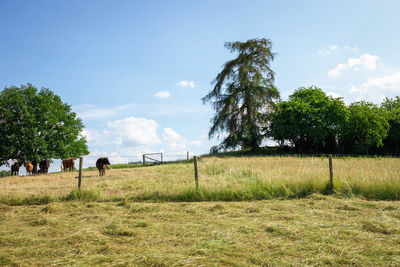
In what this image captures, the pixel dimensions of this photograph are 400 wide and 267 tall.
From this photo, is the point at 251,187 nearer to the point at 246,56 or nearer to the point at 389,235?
the point at 389,235

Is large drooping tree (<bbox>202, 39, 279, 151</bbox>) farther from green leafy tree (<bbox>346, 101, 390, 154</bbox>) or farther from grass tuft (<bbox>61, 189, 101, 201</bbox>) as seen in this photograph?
grass tuft (<bbox>61, 189, 101, 201</bbox>)

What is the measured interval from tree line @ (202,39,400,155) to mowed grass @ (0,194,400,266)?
22.0 meters

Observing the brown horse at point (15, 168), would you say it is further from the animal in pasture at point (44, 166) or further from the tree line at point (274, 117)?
the tree line at point (274, 117)

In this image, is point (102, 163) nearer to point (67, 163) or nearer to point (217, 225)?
point (67, 163)

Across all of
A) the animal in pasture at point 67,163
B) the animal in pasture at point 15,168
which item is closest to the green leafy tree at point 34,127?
the animal in pasture at point 15,168

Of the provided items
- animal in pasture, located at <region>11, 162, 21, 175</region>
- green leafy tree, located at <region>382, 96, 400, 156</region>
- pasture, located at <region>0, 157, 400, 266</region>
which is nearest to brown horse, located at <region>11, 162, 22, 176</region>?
animal in pasture, located at <region>11, 162, 21, 175</region>

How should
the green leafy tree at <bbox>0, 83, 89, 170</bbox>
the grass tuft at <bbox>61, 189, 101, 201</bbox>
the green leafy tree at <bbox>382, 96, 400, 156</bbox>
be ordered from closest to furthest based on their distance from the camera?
1. the grass tuft at <bbox>61, 189, 101, 201</bbox>
2. the green leafy tree at <bbox>0, 83, 89, 170</bbox>
3. the green leafy tree at <bbox>382, 96, 400, 156</bbox>

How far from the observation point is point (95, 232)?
17.0ft

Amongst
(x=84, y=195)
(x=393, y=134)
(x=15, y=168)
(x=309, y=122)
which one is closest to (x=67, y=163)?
(x=15, y=168)

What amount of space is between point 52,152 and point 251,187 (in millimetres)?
23277

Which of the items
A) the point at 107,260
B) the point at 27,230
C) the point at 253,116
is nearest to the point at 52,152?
the point at 253,116

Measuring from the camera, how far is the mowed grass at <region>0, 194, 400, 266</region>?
3924 mm

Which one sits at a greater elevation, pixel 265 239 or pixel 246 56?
pixel 246 56

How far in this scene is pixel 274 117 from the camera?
30.2m
